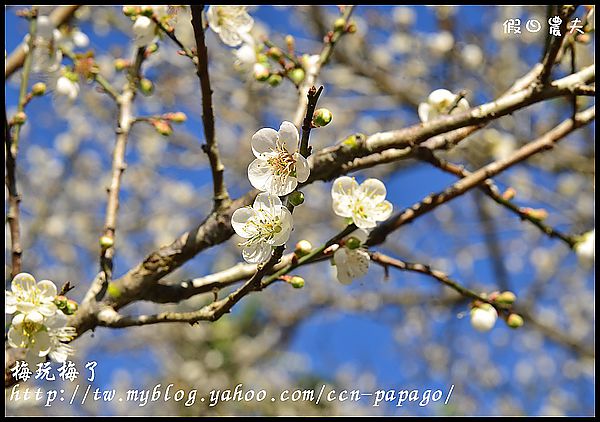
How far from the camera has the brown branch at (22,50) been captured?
65.3 inches

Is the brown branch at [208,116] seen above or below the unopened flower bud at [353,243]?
above

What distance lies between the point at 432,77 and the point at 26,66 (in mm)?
2617

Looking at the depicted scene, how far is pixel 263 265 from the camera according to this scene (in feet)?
3.18

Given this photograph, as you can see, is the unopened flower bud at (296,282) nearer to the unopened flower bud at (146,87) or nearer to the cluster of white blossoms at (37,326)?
the cluster of white blossoms at (37,326)

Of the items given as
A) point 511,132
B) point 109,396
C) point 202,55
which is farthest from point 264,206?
point 511,132

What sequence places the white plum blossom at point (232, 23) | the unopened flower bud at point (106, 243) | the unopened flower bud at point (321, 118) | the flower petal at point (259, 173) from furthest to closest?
the white plum blossom at point (232, 23) → the unopened flower bud at point (106, 243) → the flower petal at point (259, 173) → the unopened flower bud at point (321, 118)

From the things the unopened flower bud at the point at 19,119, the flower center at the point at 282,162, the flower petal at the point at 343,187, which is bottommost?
the flower petal at the point at 343,187

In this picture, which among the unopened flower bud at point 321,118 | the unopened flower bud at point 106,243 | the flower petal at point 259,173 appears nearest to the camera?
the unopened flower bud at point 321,118

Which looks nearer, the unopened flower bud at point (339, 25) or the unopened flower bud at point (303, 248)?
the unopened flower bud at point (303, 248)

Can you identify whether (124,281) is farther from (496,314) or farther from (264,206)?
(496,314)

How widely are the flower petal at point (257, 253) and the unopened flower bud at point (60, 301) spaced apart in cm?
34

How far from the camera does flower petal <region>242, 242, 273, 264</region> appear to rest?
104 centimetres

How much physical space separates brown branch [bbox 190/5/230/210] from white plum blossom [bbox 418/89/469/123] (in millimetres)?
521

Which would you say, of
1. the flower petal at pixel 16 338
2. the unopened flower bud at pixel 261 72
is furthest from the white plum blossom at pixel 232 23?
the flower petal at pixel 16 338
